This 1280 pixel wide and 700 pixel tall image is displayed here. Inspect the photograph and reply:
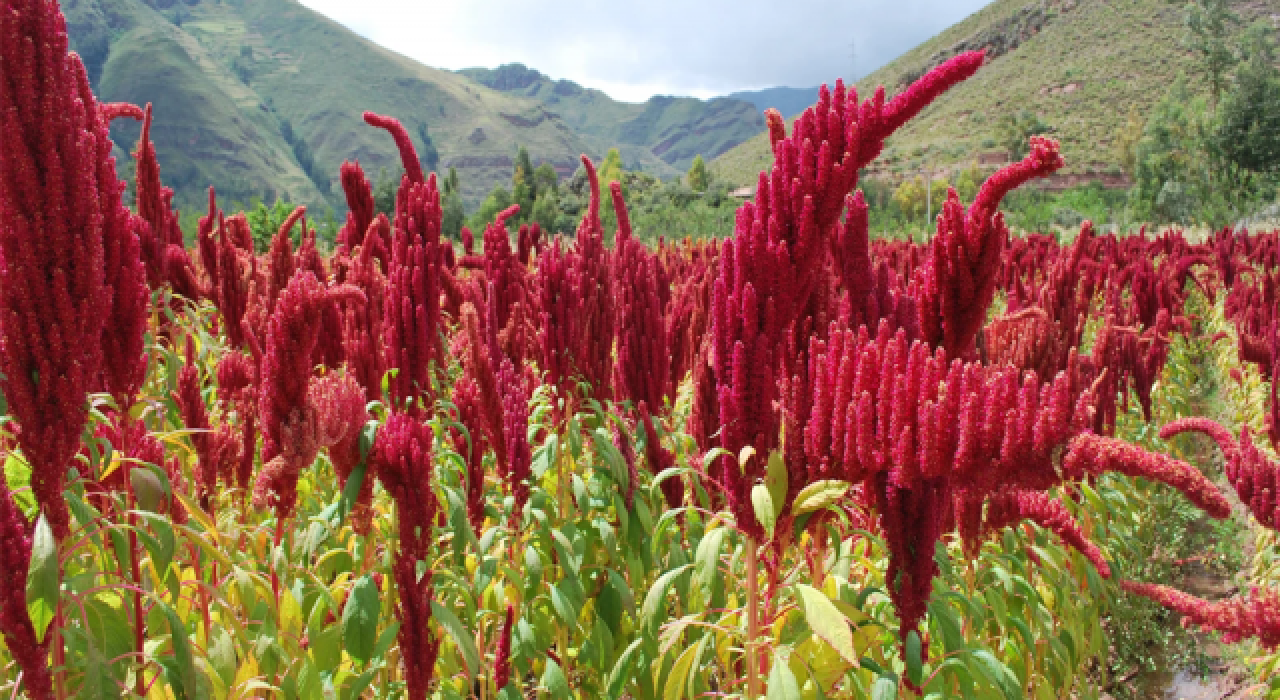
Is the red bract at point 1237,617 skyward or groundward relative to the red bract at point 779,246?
groundward

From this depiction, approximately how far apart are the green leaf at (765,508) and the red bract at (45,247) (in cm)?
97

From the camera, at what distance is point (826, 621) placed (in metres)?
1.03

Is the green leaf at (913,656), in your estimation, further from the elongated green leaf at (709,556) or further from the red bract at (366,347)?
the red bract at (366,347)

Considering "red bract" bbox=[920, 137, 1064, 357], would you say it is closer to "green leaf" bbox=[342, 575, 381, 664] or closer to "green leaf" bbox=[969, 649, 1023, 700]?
"green leaf" bbox=[969, 649, 1023, 700]

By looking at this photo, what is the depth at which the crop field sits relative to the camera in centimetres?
99

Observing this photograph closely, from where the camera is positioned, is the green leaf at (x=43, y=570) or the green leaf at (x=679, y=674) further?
→ the green leaf at (x=679, y=674)

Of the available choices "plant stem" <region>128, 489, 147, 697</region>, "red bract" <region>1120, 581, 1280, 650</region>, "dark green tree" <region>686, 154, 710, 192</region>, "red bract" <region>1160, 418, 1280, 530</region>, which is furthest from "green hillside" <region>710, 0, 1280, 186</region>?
"plant stem" <region>128, 489, 147, 697</region>

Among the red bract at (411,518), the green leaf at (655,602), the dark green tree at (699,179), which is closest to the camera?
the red bract at (411,518)

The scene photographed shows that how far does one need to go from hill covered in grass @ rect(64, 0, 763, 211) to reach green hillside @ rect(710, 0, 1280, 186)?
65796 millimetres

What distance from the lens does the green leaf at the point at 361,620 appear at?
1.39 meters

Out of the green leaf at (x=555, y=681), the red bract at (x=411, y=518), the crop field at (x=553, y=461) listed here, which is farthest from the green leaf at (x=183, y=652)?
the green leaf at (x=555, y=681)

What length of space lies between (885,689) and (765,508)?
0.40 metres

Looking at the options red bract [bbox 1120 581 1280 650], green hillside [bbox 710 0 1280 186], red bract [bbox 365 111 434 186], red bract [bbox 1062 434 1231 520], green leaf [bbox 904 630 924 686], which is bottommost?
red bract [bbox 1120 581 1280 650]

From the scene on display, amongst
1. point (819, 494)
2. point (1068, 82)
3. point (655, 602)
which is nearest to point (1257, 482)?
point (819, 494)
